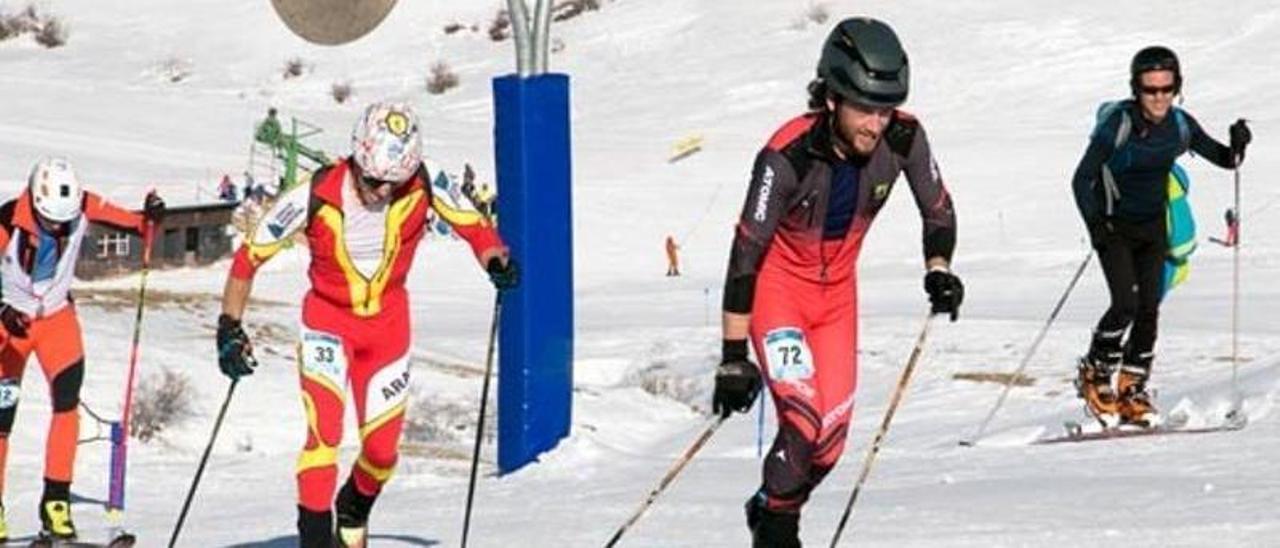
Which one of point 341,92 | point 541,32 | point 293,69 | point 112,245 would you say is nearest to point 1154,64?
point 541,32

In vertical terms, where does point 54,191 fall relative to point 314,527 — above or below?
above

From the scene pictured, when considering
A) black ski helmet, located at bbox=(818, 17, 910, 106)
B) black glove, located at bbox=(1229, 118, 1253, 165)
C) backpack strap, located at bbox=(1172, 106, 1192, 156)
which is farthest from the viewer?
black glove, located at bbox=(1229, 118, 1253, 165)

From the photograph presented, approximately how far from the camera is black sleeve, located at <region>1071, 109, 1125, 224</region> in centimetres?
1123

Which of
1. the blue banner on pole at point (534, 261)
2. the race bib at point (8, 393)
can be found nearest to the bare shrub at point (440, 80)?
the blue banner on pole at point (534, 261)

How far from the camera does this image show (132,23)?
53.4m

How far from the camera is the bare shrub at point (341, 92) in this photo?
4673 centimetres

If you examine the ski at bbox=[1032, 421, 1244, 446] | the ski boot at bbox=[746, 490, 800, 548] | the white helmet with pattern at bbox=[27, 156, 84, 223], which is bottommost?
the ski at bbox=[1032, 421, 1244, 446]

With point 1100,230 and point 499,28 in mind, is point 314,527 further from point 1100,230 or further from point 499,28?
point 499,28

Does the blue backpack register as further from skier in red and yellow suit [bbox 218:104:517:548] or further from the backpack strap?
skier in red and yellow suit [bbox 218:104:517:548]

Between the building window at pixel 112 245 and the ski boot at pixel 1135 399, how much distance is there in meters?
21.6

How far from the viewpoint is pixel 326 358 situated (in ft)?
27.0

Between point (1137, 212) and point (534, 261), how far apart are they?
9.86 ft

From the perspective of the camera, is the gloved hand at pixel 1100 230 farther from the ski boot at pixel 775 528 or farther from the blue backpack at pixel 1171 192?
the ski boot at pixel 775 528

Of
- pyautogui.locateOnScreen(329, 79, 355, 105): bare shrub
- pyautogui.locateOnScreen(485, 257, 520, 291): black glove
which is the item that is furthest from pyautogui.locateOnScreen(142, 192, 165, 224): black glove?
pyautogui.locateOnScreen(329, 79, 355, 105): bare shrub
